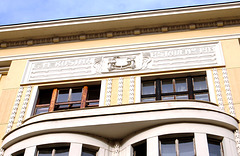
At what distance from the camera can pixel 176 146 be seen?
525 inches

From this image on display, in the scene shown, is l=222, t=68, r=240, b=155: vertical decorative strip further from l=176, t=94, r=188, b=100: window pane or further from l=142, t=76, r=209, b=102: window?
l=176, t=94, r=188, b=100: window pane

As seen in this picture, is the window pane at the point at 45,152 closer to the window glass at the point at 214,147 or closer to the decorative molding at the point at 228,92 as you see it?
the window glass at the point at 214,147

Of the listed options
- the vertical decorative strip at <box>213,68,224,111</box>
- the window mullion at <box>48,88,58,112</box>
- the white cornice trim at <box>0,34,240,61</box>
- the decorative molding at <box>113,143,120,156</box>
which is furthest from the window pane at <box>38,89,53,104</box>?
the vertical decorative strip at <box>213,68,224,111</box>

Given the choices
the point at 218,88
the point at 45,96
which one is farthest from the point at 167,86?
the point at 45,96

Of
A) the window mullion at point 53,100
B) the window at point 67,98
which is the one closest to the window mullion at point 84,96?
the window at point 67,98

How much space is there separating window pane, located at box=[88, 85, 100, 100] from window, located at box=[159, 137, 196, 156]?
4256 mm

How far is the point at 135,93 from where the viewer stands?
1638 centimetres

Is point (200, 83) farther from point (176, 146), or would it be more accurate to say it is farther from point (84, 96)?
point (84, 96)

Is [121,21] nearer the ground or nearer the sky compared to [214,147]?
nearer the sky

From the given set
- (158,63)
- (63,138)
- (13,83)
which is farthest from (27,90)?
(158,63)

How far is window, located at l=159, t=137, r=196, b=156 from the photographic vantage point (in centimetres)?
1318

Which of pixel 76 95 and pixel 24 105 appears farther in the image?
pixel 76 95

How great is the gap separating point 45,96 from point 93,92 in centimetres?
203

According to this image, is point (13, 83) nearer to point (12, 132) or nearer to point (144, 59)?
point (12, 132)
